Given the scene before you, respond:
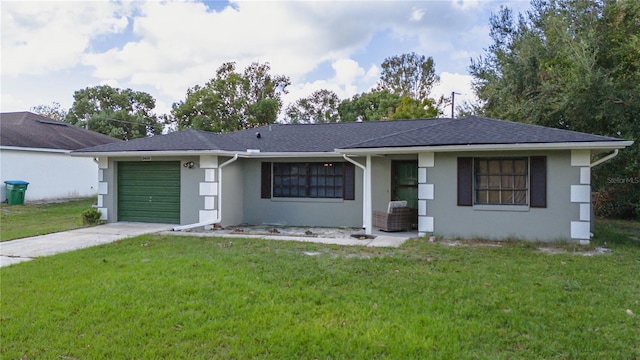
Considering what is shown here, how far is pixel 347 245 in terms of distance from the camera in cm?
833

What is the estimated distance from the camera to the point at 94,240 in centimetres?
880

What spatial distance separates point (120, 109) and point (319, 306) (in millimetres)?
38388

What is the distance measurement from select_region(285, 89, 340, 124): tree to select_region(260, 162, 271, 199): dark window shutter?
23.4 metres

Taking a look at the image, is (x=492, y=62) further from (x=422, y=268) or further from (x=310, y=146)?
(x=422, y=268)

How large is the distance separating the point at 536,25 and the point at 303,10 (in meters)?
8.99

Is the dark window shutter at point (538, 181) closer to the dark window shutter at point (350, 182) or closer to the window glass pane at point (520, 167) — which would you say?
the window glass pane at point (520, 167)

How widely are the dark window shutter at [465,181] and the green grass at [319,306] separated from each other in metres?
2.14

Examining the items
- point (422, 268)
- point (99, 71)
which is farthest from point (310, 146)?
point (99, 71)

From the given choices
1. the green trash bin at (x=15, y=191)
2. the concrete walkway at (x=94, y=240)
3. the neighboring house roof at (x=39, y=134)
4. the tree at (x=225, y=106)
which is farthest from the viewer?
the tree at (x=225, y=106)

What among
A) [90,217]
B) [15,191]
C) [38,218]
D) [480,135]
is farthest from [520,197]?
[15,191]

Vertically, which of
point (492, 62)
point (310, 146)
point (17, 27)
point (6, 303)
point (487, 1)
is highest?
point (487, 1)

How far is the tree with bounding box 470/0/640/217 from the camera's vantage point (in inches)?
468

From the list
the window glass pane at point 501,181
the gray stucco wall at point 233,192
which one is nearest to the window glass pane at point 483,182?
the window glass pane at point 501,181

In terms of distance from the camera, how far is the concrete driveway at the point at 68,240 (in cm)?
736
